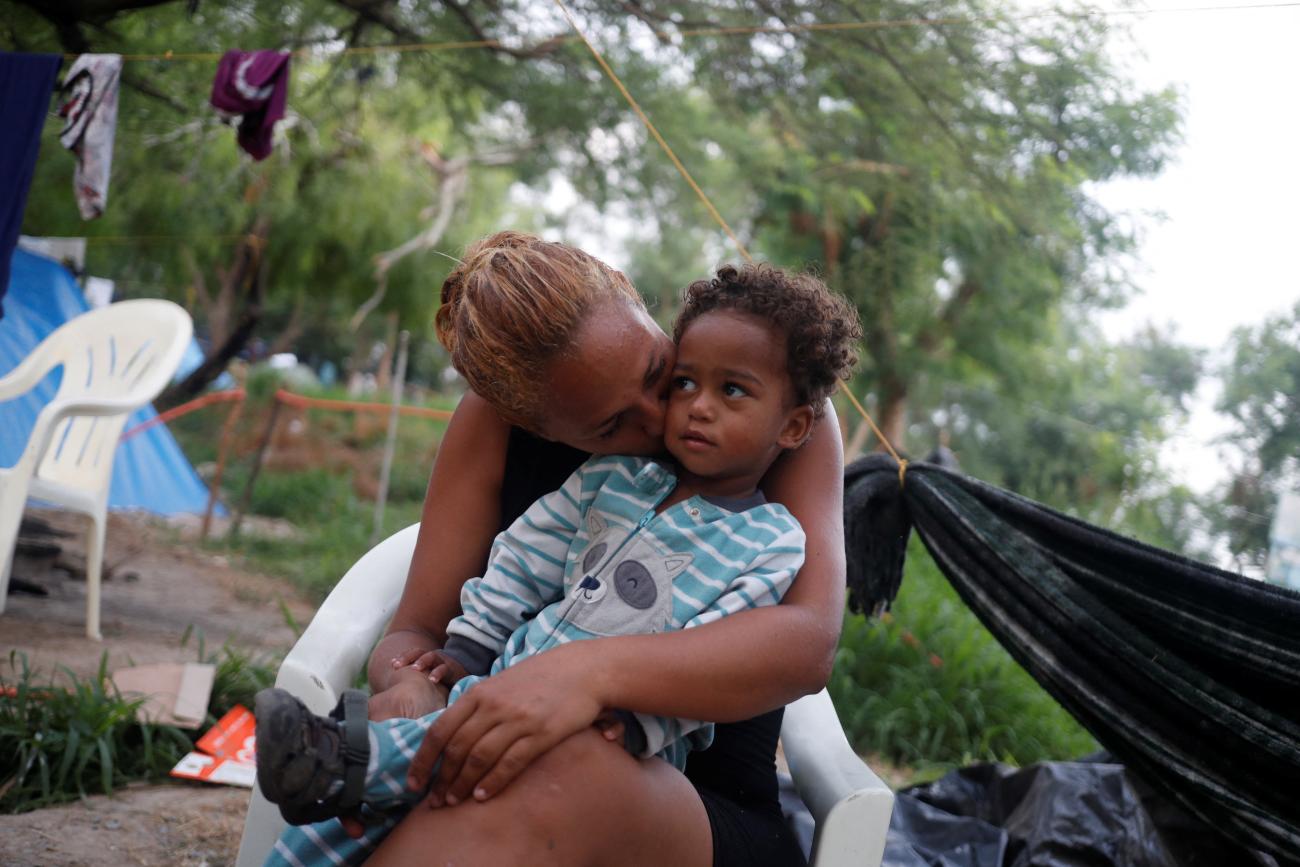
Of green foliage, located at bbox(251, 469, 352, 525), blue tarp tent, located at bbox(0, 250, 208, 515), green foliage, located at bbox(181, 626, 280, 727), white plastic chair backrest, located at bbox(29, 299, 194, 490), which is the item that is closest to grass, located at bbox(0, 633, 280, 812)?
green foliage, located at bbox(181, 626, 280, 727)

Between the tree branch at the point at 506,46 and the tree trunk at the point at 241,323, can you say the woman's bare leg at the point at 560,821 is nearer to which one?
the tree branch at the point at 506,46

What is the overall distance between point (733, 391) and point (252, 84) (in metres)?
3.53

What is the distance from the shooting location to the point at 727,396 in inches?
57.6

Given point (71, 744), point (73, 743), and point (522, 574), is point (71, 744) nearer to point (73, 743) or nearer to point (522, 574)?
point (73, 743)

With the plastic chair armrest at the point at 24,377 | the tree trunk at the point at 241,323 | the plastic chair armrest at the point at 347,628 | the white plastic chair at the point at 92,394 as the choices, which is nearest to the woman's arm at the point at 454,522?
the plastic chair armrest at the point at 347,628

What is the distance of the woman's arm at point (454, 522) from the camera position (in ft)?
5.06

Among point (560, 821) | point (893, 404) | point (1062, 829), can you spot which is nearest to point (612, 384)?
point (560, 821)

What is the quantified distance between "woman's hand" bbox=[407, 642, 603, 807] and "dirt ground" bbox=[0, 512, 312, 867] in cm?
121

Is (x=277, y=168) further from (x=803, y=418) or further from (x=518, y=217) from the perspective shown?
(x=518, y=217)

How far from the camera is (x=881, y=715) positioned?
13.4 ft

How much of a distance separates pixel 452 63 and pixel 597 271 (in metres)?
5.19

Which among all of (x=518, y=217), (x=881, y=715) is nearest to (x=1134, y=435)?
(x=881, y=715)

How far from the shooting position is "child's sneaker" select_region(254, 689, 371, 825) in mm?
1027

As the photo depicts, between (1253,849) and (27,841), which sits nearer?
(1253,849)
